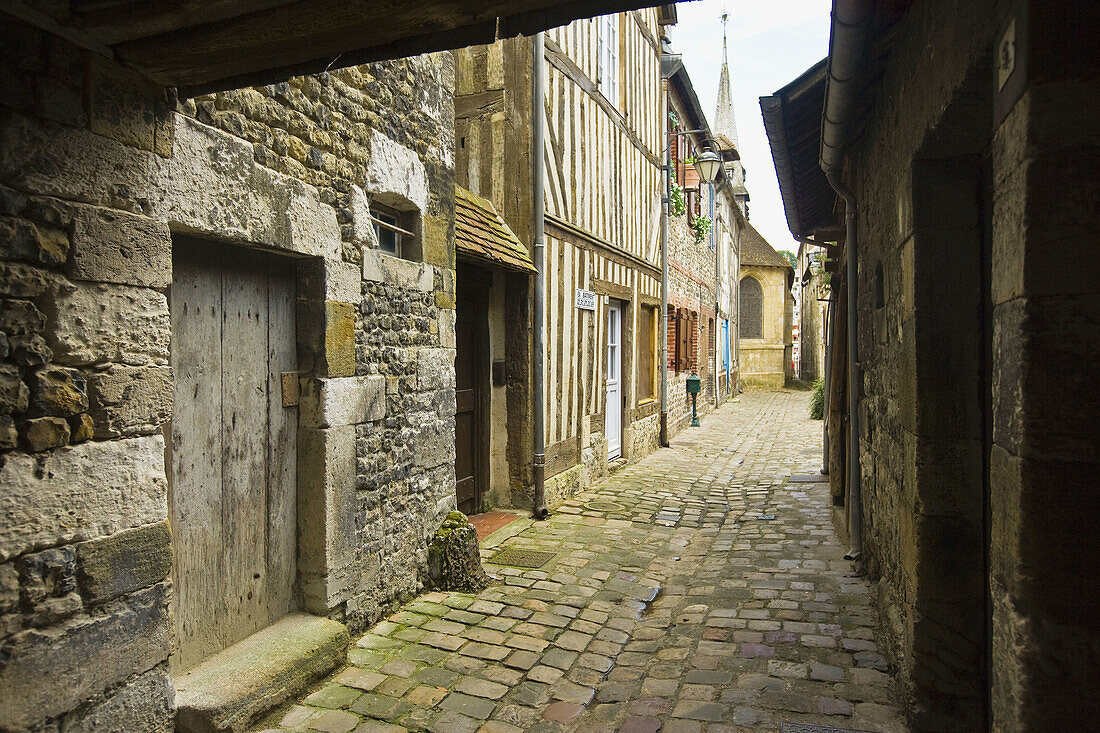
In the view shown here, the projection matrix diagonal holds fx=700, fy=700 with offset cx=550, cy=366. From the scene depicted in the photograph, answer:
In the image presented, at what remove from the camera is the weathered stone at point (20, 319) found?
1922 millimetres

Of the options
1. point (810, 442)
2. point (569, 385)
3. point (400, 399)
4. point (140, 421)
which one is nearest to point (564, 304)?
point (569, 385)

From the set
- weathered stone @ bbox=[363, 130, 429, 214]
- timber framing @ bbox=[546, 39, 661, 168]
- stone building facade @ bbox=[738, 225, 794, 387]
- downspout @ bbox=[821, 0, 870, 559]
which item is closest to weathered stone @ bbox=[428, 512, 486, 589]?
weathered stone @ bbox=[363, 130, 429, 214]

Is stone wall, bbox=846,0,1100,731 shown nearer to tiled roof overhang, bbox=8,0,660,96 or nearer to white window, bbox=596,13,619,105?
tiled roof overhang, bbox=8,0,660,96

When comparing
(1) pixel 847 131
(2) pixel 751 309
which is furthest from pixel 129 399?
(2) pixel 751 309

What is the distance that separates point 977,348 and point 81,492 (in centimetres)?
305

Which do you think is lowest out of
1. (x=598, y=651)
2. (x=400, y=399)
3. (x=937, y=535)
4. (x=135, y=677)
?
(x=598, y=651)

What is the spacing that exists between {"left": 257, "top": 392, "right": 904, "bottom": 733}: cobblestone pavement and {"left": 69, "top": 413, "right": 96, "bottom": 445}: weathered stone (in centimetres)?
138

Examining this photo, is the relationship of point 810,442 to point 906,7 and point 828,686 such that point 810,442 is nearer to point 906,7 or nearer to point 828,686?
point 828,686

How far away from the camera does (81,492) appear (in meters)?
2.11

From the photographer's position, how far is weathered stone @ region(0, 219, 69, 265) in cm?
191

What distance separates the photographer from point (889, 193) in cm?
337

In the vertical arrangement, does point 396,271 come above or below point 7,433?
above

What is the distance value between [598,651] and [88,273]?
284 cm

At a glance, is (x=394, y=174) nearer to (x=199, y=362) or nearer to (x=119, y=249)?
(x=199, y=362)
